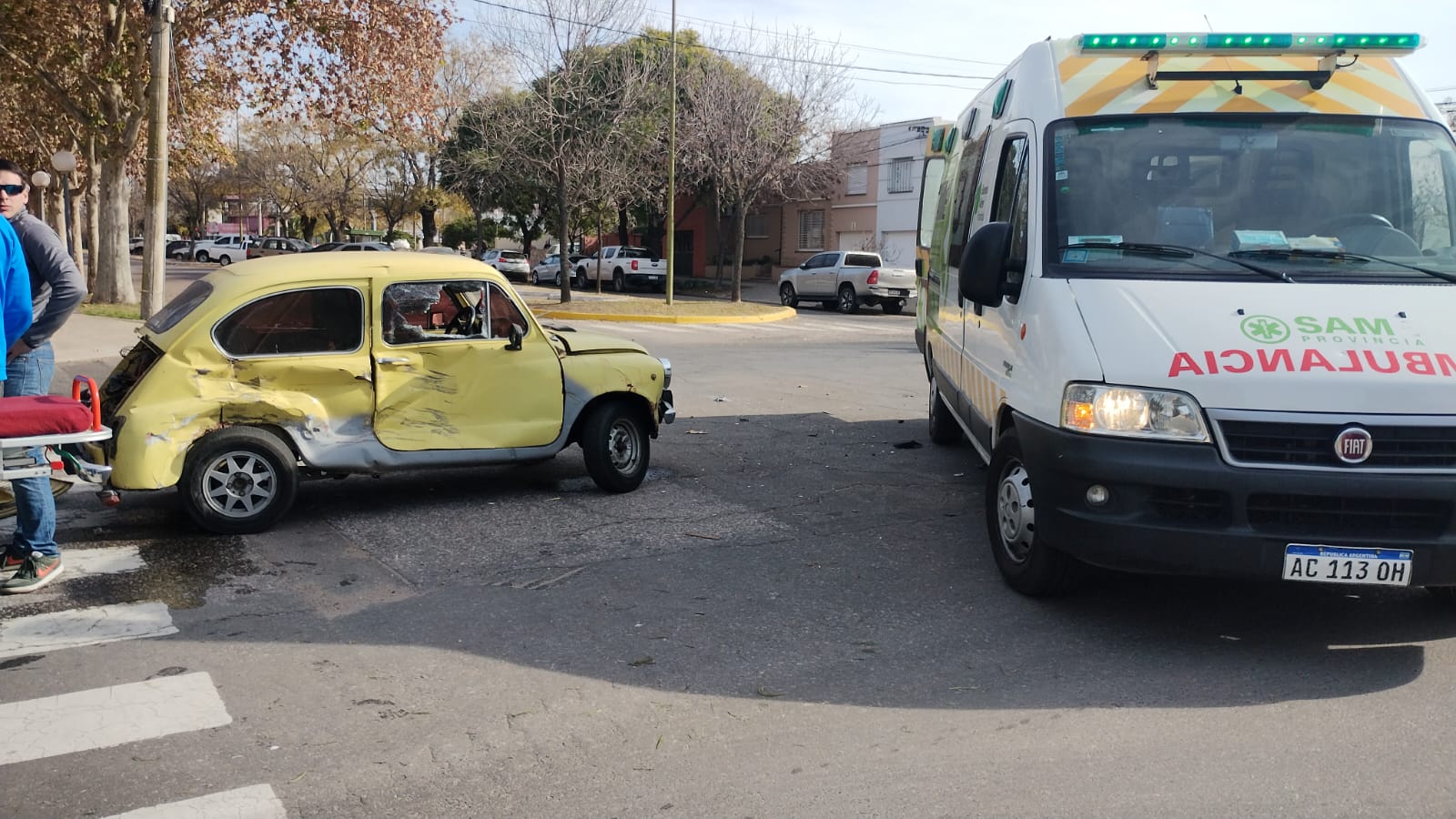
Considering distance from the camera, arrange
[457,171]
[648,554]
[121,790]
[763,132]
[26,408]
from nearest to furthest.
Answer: [121,790] < [26,408] < [648,554] < [763,132] < [457,171]

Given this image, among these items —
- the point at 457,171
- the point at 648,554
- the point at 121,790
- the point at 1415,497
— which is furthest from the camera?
the point at 457,171

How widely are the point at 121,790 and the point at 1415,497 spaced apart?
465 cm

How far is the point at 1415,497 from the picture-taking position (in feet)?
14.6

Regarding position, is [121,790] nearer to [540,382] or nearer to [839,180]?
[540,382]

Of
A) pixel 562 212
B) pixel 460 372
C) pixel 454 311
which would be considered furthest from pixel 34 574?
pixel 562 212

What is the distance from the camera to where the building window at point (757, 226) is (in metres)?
49.4

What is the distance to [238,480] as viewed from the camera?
6.61 meters

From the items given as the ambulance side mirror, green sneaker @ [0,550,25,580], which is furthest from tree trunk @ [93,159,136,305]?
the ambulance side mirror

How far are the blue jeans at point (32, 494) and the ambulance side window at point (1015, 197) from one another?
471 centimetres

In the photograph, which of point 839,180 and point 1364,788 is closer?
point 1364,788

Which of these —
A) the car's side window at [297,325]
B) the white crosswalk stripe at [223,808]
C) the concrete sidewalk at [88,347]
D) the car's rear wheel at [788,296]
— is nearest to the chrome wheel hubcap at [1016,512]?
the white crosswalk stripe at [223,808]

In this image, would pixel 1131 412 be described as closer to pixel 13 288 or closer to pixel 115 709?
pixel 115 709

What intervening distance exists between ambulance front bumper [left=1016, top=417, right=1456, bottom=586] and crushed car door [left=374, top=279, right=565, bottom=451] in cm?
381

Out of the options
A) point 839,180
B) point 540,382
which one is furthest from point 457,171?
point 540,382
